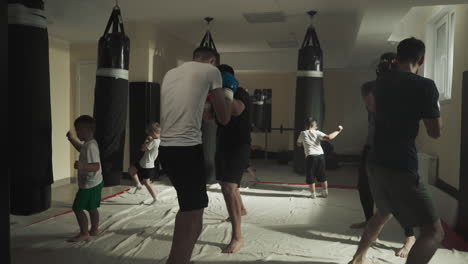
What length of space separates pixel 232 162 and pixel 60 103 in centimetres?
461

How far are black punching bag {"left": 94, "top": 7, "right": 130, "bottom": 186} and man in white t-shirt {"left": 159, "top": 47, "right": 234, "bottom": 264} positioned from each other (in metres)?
1.48

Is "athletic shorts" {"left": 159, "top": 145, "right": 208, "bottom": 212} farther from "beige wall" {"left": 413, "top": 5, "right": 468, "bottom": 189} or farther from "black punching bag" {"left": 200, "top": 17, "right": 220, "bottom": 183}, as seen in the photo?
Result: "black punching bag" {"left": 200, "top": 17, "right": 220, "bottom": 183}

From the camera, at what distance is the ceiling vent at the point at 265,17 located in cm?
548

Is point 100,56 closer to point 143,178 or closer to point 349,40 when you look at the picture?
point 143,178

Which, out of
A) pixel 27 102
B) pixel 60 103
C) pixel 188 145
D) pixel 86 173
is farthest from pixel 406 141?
pixel 60 103

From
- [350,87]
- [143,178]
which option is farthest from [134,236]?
[350,87]

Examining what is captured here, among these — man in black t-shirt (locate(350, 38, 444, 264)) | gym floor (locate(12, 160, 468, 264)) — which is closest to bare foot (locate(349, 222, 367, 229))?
gym floor (locate(12, 160, 468, 264))

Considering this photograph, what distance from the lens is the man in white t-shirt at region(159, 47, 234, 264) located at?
6.37ft

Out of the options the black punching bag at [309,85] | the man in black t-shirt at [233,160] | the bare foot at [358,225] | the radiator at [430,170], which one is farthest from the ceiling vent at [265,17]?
the bare foot at [358,225]

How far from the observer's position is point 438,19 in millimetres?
4965

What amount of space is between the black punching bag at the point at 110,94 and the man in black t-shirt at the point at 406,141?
2236 mm

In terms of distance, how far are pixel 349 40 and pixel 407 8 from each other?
295cm

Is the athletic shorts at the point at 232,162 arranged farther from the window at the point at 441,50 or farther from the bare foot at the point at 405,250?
the window at the point at 441,50

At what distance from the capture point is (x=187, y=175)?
1936mm
